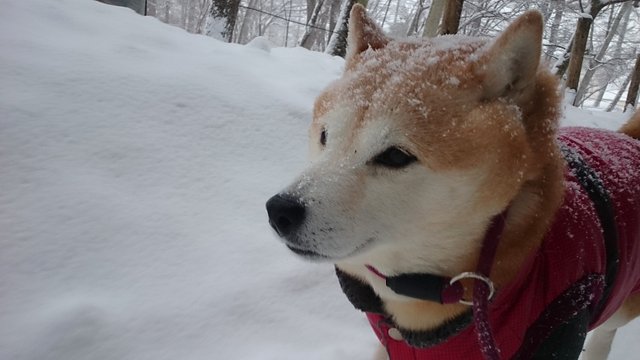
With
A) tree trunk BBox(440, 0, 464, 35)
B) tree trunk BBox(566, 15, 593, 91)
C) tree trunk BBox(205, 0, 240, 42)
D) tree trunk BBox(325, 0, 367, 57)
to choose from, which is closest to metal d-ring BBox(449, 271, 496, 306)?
tree trunk BBox(440, 0, 464, 35)

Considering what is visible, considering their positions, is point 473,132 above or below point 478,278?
above

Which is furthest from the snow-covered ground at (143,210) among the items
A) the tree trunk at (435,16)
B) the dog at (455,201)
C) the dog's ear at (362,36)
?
the tree trunk at (435,16)

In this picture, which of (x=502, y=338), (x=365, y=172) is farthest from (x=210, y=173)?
(x=502, y=338)

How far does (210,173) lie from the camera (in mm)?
2568

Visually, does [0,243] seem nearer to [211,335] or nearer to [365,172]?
[211,335]

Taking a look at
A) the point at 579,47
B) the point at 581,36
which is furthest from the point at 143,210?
the point at 581,36

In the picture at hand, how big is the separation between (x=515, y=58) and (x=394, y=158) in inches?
16.6

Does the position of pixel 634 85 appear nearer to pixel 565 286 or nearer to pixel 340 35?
pixel 340 35

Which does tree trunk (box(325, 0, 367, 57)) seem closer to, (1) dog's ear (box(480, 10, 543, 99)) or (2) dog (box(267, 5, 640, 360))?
(2) dog (box(267, 5, 640, 360))

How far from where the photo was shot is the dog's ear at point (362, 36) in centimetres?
145

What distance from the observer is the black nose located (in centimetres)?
105

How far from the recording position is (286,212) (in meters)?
1.05

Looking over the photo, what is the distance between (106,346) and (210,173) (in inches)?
48.9

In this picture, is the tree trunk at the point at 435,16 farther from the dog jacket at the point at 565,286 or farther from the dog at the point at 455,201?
the dog at the point at 455,201
